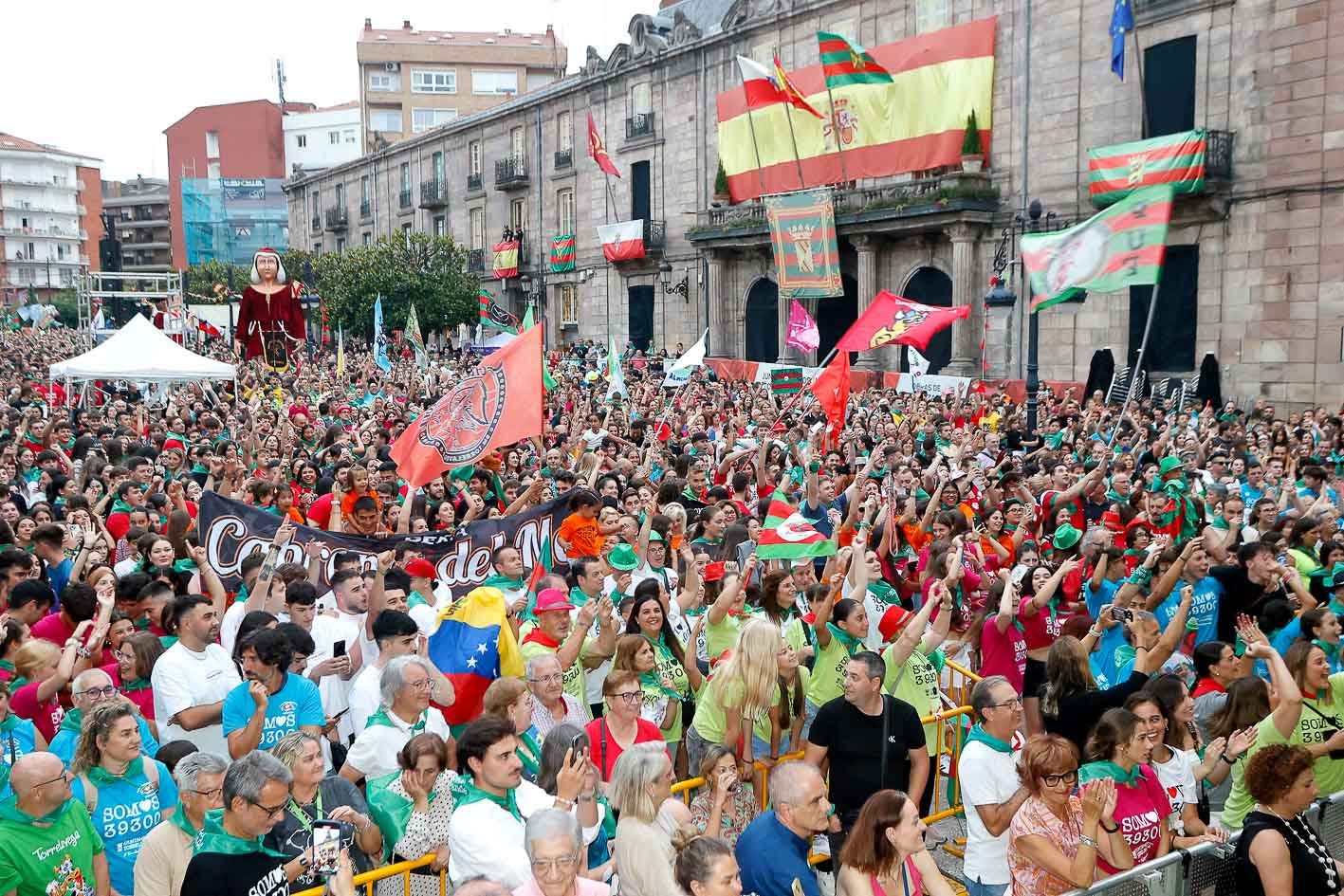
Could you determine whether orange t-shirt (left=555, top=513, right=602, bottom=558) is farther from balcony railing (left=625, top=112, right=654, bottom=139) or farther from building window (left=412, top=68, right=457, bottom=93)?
building window (left=412, top=68, right=457, bottom=93)

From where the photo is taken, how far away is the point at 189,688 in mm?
5539

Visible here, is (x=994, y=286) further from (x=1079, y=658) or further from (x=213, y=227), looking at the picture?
(x=213, y=227)

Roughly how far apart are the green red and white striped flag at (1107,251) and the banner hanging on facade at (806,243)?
11.4m

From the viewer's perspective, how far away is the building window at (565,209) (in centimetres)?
4319

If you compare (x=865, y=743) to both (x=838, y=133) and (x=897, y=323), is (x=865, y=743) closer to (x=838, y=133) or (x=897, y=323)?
(x=897, y=323)

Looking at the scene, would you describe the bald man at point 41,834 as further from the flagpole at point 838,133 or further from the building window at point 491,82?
the building window at point 491,82

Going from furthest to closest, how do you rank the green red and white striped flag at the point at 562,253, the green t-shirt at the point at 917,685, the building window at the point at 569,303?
the building window at the point at 569,303, the green red and white striped flag at the point at 562,253, the green t-shirt at the point at 917,685

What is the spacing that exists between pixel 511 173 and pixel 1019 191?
2438 cm

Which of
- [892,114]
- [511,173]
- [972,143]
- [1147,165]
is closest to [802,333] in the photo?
[1147,165]

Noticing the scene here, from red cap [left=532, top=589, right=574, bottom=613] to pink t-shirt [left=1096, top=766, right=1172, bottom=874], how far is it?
2.92 metres

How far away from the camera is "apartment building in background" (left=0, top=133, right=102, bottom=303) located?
102m

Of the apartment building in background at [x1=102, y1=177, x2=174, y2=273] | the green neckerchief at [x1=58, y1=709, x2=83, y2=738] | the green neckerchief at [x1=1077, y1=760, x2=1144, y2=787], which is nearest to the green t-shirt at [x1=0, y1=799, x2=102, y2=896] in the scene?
the green neckerchief at [x1=58, y1=709, x2=83, y2=738]

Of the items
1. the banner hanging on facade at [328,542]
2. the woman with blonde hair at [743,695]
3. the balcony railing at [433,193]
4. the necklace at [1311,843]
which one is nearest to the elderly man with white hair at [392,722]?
the woman with blonde hair at [743,695]

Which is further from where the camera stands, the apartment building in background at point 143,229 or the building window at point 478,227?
the apartment building in background at point 143,229
